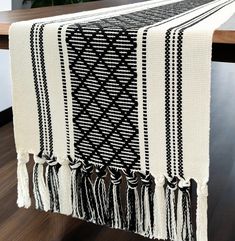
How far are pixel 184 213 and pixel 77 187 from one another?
0.77ft

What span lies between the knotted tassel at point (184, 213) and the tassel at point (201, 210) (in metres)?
0.03

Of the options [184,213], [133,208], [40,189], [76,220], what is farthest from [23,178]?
[76,220]

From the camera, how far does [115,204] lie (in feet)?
2.77

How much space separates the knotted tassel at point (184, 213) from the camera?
755 mm

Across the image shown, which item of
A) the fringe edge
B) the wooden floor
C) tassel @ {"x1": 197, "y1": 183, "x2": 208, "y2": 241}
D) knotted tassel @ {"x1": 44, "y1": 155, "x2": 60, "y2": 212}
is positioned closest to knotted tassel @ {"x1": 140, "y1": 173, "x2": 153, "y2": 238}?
the fringe edge

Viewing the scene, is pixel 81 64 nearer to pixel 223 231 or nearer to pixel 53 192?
pixel 53 192

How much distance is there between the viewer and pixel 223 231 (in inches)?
50.1

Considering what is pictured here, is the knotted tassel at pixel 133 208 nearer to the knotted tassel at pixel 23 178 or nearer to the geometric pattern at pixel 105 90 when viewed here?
the geometric pattern at pixel 105 90

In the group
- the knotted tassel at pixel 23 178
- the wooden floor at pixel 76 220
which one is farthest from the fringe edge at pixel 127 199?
the wooden floor at pixel 76 220

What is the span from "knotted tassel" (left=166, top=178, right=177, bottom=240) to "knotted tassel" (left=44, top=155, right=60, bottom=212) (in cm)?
26

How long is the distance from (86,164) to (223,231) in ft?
2.11

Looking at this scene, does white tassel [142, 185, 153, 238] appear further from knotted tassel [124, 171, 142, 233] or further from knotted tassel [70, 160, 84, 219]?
knotted tassel [70, 160, 84, 219]

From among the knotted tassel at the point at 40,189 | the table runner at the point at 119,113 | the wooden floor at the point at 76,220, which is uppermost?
the table runner at the point at 119,113

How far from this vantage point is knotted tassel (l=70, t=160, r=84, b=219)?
2.82 feet
